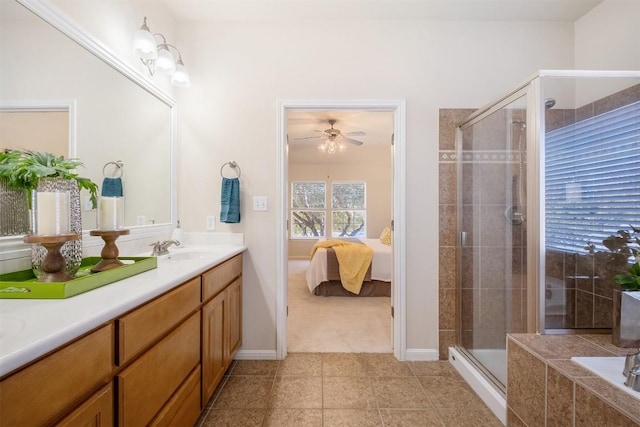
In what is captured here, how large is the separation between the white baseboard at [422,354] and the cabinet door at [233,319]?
1.33 meters

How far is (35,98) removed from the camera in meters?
1.16

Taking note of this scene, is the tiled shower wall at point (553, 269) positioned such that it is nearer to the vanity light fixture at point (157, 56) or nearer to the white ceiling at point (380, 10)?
the white ceiling at point (380, 10)

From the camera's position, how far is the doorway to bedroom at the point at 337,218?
7.32ft

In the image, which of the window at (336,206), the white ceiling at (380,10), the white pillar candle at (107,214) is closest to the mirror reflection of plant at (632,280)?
the white ceiling at (380,10)

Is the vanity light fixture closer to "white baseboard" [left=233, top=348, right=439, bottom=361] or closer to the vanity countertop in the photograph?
the vanity countertop

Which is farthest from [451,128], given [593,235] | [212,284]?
[212,284]

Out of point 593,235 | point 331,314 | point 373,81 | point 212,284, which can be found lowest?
point 331,314

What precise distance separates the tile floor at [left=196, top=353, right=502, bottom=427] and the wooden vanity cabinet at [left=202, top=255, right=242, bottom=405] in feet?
0.61

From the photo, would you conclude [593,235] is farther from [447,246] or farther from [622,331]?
[447,246]

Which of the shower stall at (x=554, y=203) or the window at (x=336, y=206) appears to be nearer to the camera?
the shower stall at (x=554, y=203)

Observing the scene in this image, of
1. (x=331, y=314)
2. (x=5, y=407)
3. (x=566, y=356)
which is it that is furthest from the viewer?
(x=331, y=314)

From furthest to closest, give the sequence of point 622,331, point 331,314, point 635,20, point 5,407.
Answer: point 331,314
point 635,20
point 622,331
point 5,407

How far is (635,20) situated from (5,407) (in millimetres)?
3485

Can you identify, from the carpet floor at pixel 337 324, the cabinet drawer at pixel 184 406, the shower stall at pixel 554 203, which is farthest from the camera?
the carpet floor at pixel 337 324
